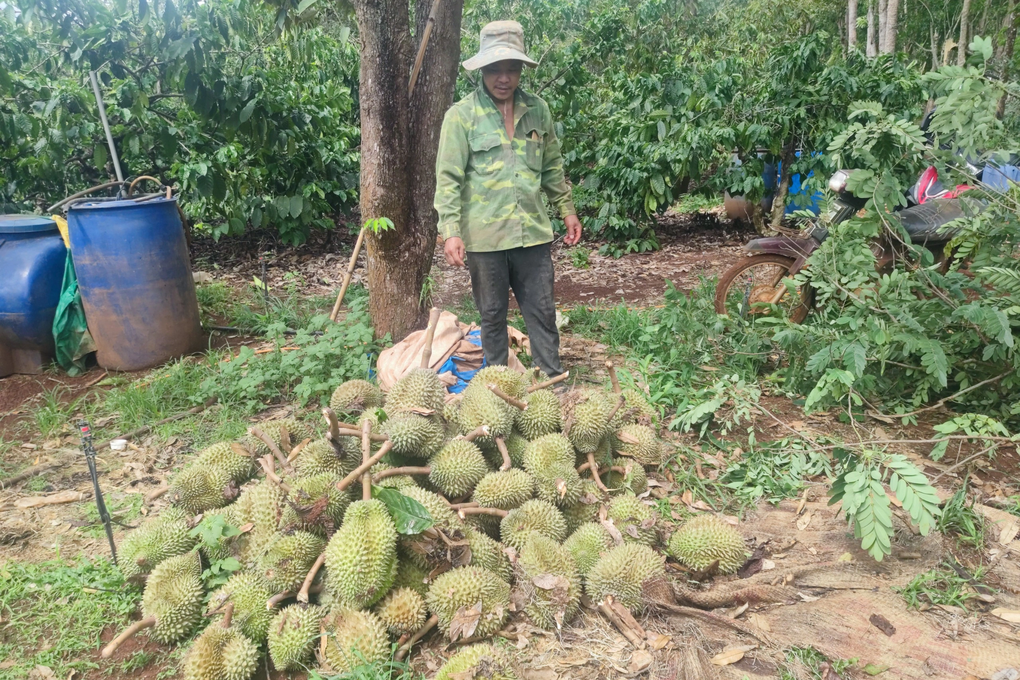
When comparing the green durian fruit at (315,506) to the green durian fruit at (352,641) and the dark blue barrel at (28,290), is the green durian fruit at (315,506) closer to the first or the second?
the green durian fruit at (352,641)

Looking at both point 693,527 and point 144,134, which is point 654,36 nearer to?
point 144,134

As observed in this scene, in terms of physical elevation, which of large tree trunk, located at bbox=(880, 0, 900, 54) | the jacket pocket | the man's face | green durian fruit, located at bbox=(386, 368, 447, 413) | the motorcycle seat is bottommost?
green durian fruit, located at bbox=(386, 368, 447, 413)

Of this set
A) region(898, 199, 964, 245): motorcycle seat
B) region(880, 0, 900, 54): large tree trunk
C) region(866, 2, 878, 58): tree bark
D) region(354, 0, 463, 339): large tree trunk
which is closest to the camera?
region(354, 0, 463, 339): large tree trunk

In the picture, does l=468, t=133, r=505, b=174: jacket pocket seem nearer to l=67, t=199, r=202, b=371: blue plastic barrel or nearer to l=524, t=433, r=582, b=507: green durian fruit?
l=524, t=433, r=582, b=507: green durian fruit

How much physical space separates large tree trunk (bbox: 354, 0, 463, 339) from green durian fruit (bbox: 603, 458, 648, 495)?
6.65 feet

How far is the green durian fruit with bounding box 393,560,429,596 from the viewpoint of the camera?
2.09 metres

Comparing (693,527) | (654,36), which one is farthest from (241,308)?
(654,36)

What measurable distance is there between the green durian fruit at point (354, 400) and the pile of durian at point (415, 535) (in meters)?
0.13

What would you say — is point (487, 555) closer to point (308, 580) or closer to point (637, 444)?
point (308, 580)

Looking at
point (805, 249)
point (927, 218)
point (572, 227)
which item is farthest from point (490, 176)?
point (927, 218)

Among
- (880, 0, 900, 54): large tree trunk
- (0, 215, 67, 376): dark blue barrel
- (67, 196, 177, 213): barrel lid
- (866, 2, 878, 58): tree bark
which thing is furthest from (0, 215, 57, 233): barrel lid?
(866, 2, 878, 58): tree bark

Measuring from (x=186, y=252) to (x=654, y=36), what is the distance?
8.32 m

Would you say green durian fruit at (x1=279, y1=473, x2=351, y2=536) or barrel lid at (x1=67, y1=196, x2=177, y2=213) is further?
barrel lid at (x1=67, y1=196, x2=177, y2=213)

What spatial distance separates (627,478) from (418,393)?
91 centimetres
